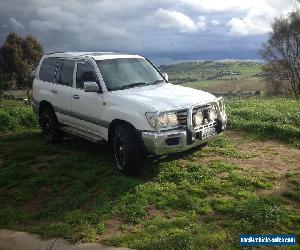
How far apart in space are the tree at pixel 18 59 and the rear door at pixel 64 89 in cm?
4087

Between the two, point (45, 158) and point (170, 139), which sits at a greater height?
point (170, 139)

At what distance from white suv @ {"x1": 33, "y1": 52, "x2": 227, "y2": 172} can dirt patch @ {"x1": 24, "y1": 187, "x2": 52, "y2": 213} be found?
5.04 feet

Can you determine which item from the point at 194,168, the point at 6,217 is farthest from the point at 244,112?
the point at 6,217

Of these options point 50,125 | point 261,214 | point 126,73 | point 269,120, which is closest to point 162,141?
point 261,214

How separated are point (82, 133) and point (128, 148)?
2.12m

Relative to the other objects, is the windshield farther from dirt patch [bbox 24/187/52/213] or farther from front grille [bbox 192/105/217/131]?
dirt patch [bbox 24/187/52/213]

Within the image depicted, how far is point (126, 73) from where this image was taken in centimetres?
878

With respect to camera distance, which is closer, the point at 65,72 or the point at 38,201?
the point at 38,201

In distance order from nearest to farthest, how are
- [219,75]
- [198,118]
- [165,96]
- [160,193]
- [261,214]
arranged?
[261,214] → [160,193] → [198,118] → [165,96] → [219,75]

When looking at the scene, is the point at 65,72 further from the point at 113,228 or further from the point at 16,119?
the point at 113,228

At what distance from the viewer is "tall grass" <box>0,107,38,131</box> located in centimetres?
1292

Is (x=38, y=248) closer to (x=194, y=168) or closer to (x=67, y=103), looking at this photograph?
(x=194, y=168)

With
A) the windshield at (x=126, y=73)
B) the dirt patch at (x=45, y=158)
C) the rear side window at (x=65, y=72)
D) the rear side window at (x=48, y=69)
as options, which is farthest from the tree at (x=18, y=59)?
the windshield at (x=126, y=73)

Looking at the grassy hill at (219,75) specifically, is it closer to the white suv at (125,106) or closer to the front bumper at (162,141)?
the white suv at (125,106)
